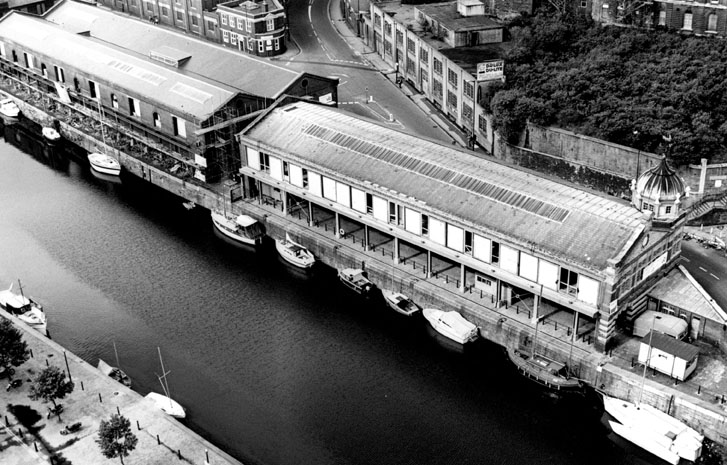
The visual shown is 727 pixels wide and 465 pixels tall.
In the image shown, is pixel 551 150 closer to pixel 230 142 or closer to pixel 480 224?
pixel 480 224

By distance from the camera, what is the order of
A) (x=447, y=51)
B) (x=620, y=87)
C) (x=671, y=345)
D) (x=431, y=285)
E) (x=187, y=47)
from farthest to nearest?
1. (x=187, y=47)
2. (x=447, y=51)
3. (x=620, y=87)
4. (x=431, y=285)
5. (x=671, y=345)

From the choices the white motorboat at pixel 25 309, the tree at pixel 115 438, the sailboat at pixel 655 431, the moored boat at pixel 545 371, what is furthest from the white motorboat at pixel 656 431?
the white motorboat at pixel 25 309

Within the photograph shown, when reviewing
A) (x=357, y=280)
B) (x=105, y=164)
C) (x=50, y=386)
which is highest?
(x=105, y=164)

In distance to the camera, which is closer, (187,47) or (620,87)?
(620,87)

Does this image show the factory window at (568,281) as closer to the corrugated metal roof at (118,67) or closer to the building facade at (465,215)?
the building facade at (465,215)

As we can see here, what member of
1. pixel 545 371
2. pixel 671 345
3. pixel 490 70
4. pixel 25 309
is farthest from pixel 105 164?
pixel 671 345

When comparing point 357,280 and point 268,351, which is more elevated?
point 357,280

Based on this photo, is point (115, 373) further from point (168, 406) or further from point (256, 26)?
point (256, 26)
